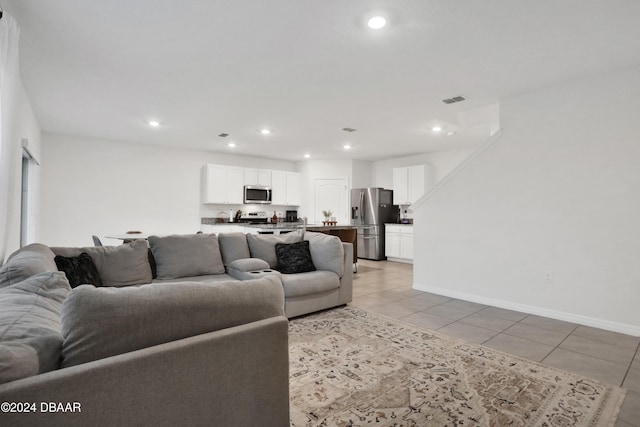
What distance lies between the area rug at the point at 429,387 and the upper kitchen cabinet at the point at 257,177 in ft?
17.4

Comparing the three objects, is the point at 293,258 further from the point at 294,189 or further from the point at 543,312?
the point at 294,189

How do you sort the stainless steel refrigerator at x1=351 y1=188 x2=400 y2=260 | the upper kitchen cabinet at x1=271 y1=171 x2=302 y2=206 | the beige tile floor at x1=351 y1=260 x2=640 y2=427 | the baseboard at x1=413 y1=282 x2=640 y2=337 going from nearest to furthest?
the beige tile floor at x1=351 y1=260 x2=640 y2=427
the baseboard at x1=413 y1=282 x2=640 y2=337
the stainless steel refrigerator at x1=351 y1=188 x2=400 y2=260
the upper kitchen cabinet at x1=271 y1=171 x2=302 y2=206

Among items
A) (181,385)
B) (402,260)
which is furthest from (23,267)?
(402,260)

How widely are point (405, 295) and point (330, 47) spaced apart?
3.33m

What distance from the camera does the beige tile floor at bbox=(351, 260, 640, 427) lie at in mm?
2373

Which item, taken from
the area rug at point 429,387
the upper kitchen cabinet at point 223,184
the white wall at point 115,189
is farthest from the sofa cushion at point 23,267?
the upper kitchen cabinet at point 223,184

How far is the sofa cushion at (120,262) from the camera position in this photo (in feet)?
9.72

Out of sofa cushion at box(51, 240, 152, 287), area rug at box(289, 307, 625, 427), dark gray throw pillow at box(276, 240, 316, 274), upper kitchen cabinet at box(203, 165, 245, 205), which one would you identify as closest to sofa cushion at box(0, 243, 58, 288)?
sofa cushion at box(51, 240, 152, 287)

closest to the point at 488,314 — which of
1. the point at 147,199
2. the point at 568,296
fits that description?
the point at 568,296

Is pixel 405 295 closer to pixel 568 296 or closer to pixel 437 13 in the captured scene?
pixel 568 296

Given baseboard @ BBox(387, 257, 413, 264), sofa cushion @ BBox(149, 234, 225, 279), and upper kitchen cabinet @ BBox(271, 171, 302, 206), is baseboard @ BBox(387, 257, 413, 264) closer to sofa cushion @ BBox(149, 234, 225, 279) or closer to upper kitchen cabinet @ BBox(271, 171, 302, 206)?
upper kitchen cabinet @ BBox(271, 171, 302, 206)

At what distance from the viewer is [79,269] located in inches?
107

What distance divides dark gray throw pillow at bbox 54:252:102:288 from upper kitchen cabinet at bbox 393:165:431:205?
6.33 metres

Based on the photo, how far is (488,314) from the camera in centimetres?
375
